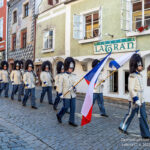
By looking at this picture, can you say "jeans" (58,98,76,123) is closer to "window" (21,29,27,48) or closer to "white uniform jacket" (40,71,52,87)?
"white uniform jacket" (40,71,52,87)

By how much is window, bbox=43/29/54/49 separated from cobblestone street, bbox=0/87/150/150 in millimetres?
9121

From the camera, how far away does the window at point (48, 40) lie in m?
14.3

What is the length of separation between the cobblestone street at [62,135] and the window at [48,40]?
9.12m

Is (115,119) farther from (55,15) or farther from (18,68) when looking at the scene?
(55,15)

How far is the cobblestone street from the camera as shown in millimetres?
3832

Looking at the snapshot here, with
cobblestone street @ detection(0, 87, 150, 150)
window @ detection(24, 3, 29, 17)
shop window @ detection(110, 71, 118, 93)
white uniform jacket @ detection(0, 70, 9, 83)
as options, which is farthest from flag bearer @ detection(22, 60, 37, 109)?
window @ detection(24, 3, 29, 17)

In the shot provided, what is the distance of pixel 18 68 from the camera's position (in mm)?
9969

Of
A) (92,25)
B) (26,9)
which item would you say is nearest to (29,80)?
(92,25)

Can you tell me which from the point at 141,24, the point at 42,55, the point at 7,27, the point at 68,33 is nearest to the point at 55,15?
the point at 68,33

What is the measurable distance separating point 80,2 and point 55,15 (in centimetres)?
289

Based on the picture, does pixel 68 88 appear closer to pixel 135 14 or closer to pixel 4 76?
pixel 135 14

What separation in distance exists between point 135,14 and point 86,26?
3.30 metres

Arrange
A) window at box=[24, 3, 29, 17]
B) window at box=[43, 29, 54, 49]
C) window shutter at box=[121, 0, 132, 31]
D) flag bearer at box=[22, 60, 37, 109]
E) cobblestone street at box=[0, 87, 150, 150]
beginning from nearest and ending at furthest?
cobblestone street at box=[0, 87, 150, 150], flag bearer at box=[22, 60, 37, 109], window shutter at box=[121, 0, 132, 31], window at box=[43, 29, 54, 49], window at box=[24, 3, 29, 17]

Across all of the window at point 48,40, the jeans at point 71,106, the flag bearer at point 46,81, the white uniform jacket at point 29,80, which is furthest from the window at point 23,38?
the jeans at point 71,106
